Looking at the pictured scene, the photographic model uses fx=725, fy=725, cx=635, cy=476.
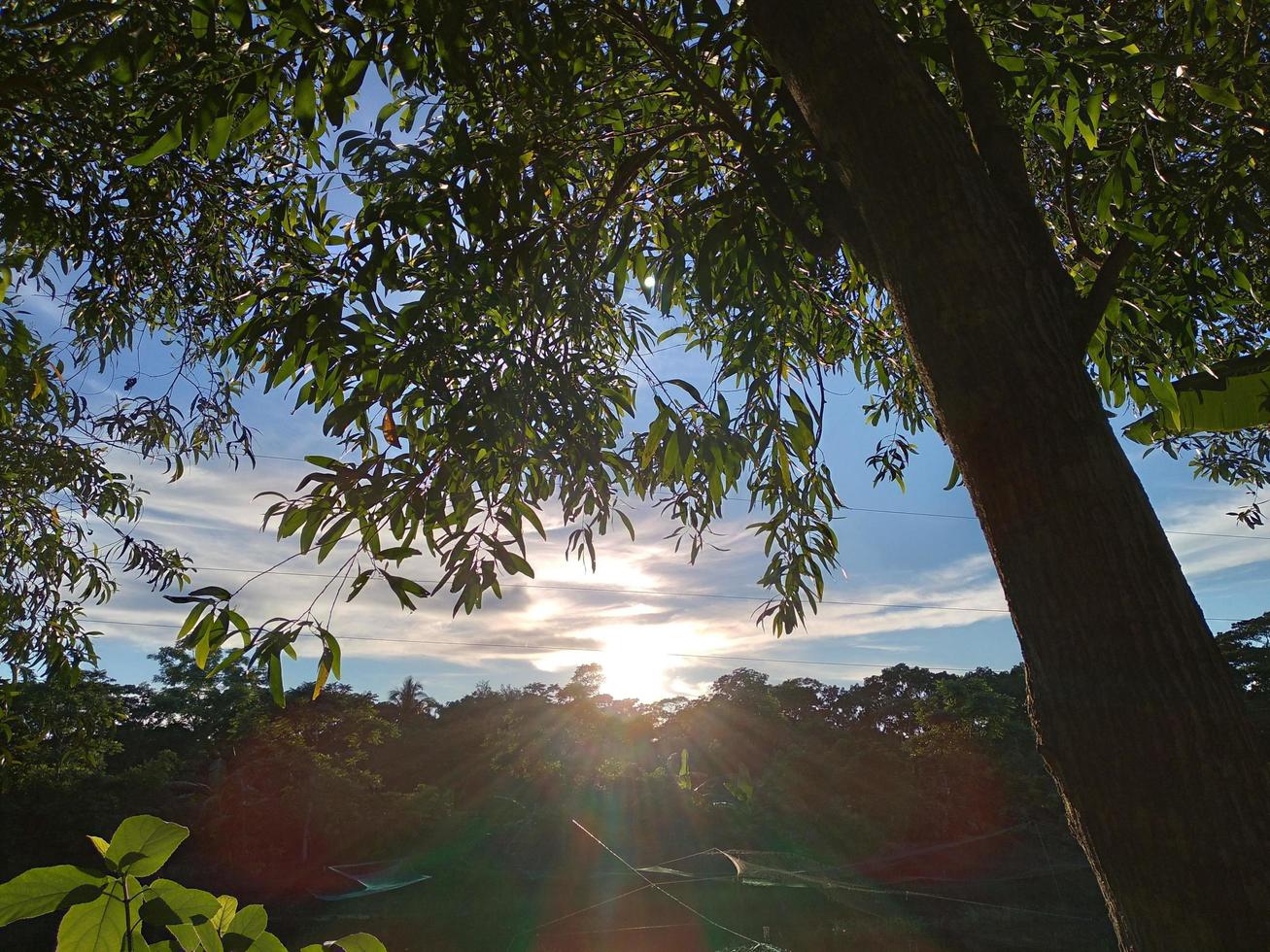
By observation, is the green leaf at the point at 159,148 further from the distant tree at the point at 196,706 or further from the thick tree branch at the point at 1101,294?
the distant tree at the point at 196,706

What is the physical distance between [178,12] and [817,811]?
1742cm

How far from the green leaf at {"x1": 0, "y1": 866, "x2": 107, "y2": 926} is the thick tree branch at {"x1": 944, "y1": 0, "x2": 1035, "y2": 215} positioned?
1.41 meters

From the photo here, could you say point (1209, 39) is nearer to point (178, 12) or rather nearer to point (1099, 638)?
point (1099, 638)

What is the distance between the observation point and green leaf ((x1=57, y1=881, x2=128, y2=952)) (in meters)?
0.44

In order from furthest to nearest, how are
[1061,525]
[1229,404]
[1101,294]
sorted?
[1229,404] → [1101,294] → [1061,525]

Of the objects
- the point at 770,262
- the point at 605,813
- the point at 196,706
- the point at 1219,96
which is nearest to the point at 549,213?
the point at 770,262

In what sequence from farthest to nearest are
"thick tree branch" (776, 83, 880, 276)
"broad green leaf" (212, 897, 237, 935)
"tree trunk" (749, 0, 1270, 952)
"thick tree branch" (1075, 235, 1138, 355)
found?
"thick tree branch" (776, 83, 880, 276)
"thick tree branch" (1075, 235, 1138, 355)
"tree trunk" (749, 0, 1270, 952)
"broad green leaf" (212, 897, 237, 935)

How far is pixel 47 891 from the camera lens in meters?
0.45

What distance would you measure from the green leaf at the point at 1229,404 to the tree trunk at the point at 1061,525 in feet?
3.50

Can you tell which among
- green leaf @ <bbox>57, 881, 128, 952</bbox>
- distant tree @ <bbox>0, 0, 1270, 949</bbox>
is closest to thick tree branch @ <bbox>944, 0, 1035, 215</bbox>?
distant tree @ <bbox>0, 0, 1270, 949</bbox>

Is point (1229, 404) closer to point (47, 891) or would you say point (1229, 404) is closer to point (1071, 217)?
point (1071, 217)

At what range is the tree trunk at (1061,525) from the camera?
82 centimetres

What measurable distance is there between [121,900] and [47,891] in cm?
5

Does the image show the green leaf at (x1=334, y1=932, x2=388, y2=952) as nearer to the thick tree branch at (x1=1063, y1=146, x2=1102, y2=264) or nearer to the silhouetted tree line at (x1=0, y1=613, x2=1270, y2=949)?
the thick tree branch at (x1=1063, y1=146, x2=1102, y2=264)
